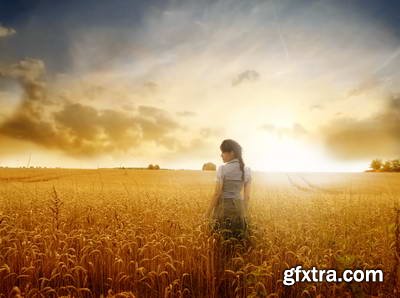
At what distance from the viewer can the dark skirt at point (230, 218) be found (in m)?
5.74

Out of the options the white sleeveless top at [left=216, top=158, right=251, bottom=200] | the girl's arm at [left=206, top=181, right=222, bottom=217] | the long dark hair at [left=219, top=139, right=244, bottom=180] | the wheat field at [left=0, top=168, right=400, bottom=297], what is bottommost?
the wheat field at [left=0, top=168, right=400, bottom=297]

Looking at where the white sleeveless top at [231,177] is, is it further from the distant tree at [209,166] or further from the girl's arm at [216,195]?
the distant tree at [209,166]

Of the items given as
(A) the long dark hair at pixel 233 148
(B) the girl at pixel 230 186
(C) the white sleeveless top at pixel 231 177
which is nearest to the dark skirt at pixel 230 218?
(B) the girl at pixel 230 186

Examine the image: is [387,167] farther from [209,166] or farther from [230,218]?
[230,218]

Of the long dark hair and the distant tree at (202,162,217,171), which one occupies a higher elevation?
the distant tree at (202,162,217,171)

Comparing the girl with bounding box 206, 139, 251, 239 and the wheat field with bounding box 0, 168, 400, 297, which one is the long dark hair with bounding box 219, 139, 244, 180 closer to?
the girl with bounding box 206, 139, 251, 239

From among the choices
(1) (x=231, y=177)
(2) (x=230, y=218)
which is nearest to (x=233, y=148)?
(1) (x=231, y=177)

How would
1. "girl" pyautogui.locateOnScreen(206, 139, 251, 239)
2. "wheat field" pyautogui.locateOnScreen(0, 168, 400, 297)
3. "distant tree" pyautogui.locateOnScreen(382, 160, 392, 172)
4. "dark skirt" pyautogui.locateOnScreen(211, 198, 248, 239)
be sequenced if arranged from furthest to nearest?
"distant tree" pyautogui.locateOnScreen(382, 160, 392, 172) → "girl" pyautogui.locateOnScreen(206, 139, 251, 239) → "dark skirt" pyautogui.locateOnScreen(211, 198, 248, 239) → "wheat field" pyautogui.locateOnScreen(0, 168, 400, 297)

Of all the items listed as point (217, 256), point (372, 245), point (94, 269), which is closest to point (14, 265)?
point (94, 269)

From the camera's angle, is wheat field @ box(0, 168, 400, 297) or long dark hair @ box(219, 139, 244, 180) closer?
wheat field @ box(0, 168, 400, 297)

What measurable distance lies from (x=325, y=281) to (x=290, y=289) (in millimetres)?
411

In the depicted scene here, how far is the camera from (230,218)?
585 centimetres

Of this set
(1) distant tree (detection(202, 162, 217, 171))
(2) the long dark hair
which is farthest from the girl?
(1) distant tree (detection(202, 162, 217, 171))

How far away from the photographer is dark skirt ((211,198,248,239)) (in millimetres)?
5742
